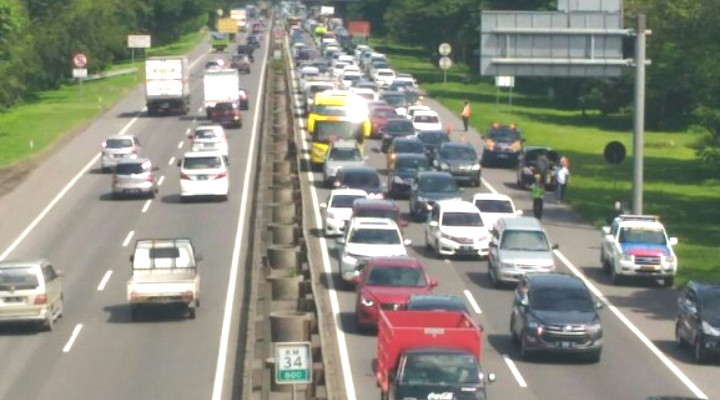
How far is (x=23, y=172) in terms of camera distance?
6550 centimetres

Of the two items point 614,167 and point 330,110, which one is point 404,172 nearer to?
point 330,110

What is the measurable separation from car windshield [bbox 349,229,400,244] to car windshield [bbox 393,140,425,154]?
2119 centimetres

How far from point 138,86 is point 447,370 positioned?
89.0 m

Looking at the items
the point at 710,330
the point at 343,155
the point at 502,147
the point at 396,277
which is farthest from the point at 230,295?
the point at 502,147

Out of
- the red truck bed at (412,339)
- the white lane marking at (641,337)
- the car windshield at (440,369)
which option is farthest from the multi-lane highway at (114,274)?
the white lane marking at (641,337)

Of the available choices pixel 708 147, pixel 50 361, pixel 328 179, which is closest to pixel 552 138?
pixel 708 147

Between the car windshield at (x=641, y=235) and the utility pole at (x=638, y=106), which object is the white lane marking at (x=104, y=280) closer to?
the car windshield at (x=641, y=235)

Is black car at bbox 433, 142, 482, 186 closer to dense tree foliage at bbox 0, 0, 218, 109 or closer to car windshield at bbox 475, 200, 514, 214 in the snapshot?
car windshield at bbox 475, 200, 514, 214

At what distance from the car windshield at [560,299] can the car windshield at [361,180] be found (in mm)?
21438

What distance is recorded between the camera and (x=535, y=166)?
197ft

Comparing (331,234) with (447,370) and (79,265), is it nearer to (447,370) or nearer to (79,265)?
(79,265)

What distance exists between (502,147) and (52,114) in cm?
3489

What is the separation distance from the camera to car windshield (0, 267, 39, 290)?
116 feet

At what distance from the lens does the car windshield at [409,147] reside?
63469 mm
